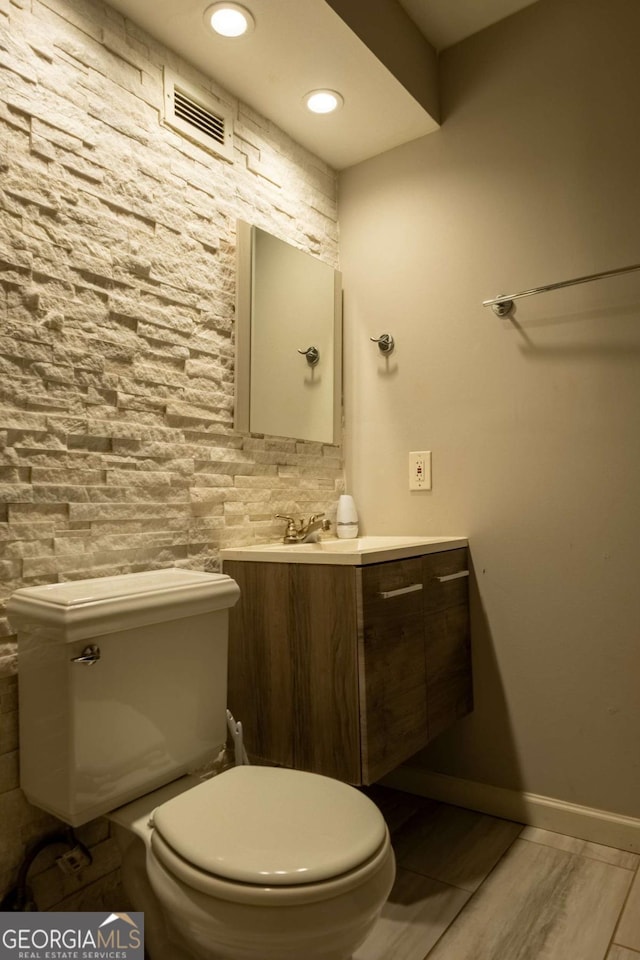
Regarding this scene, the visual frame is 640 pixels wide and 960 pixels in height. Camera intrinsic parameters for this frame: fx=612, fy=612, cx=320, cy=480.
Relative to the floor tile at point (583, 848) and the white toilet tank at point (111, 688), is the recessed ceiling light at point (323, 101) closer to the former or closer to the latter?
the white toilet tank at point (111, 688)

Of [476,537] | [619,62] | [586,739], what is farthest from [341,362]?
[586,739]

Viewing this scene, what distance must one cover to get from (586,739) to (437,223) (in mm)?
1712

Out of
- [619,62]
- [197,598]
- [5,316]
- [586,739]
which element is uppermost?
[619,62]

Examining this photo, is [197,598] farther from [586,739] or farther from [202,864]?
[586,739]

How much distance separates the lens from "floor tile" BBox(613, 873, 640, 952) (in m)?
1.32

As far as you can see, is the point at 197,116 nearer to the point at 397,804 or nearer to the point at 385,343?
the point at 385,343

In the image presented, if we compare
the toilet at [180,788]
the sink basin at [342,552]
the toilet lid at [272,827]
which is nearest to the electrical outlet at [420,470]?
the sink basin at [342,552]

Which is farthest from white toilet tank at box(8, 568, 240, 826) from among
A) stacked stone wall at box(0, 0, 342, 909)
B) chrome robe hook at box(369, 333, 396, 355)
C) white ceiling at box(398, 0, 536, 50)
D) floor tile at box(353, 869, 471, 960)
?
white ceiling at box(398, 0, 536, 50)

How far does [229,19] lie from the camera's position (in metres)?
1.63

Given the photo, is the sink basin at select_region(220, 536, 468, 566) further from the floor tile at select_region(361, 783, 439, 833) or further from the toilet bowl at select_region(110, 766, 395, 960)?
the floor tile at select_region(361, 783, 439, 833)

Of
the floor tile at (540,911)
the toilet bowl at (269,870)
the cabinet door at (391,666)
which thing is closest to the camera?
the toilet bowl at (269,870)

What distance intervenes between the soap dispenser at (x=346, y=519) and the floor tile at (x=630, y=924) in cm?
126

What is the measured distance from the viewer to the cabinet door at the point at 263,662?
1604mm

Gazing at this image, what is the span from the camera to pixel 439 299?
2.11 metres
